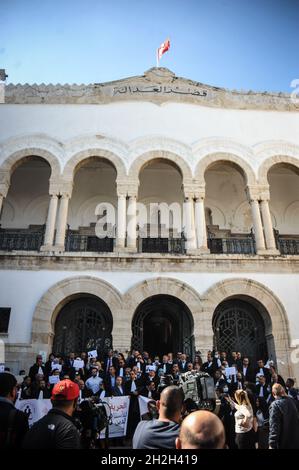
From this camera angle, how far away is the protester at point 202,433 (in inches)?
73.4

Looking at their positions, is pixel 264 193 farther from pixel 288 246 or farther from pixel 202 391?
pixel 202 391

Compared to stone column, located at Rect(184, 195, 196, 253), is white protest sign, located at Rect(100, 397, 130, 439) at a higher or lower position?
lower

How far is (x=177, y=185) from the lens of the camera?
1588 cm

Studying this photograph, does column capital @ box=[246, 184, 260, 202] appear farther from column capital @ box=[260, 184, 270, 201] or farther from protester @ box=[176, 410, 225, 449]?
protester @ box=[176, 410, 225, 449]

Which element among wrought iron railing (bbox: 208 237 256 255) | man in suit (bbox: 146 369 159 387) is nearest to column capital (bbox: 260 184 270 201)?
wrought iron railing (bbox: 208 237 256 255)

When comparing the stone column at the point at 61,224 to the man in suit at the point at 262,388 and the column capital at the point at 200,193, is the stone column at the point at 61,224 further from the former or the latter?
the man in suit at the point at 262,388

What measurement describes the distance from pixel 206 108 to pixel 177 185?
3.41m

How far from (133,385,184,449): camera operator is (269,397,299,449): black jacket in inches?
85.5

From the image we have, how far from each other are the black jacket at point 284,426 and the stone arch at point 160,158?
942cm

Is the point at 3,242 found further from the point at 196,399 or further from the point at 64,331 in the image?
the point at 196,399

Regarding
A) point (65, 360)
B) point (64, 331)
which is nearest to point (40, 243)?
point (64, 331)

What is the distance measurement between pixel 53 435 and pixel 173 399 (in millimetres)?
879

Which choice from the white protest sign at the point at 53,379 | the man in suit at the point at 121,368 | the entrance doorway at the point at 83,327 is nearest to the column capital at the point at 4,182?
the entrance doorway at the point at 83,327

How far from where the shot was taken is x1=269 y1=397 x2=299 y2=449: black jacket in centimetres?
409
